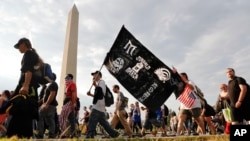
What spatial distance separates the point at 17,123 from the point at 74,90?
323cm

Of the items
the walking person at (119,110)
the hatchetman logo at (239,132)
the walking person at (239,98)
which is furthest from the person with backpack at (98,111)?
the hatchetman logo at (239,132)

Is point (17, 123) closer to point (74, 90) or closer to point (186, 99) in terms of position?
point (74, 90)

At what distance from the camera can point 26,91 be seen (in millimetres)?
5562

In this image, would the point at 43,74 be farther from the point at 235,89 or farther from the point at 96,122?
the point at 235,89

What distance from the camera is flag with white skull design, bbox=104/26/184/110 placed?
348 inches

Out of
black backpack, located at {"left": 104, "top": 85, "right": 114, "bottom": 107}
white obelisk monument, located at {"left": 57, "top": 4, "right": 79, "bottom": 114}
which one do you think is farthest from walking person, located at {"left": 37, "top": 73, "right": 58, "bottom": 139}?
white obelisk monument, located at {"left": 57, "top": 4, "right": 79, "bottom": 114}

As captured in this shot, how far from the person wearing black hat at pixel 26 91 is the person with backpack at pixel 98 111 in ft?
8.07

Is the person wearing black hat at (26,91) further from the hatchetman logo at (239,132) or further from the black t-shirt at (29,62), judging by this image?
the hatchetman logo at (239,132)

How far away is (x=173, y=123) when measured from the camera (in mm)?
20984

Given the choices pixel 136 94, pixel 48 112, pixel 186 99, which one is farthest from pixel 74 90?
pixel 186 99

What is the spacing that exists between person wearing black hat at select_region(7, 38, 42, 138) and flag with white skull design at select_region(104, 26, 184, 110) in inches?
129

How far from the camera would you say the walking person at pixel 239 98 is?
786cm

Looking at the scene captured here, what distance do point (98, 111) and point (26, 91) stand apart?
293cm

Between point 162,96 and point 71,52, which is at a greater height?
point 71,52
